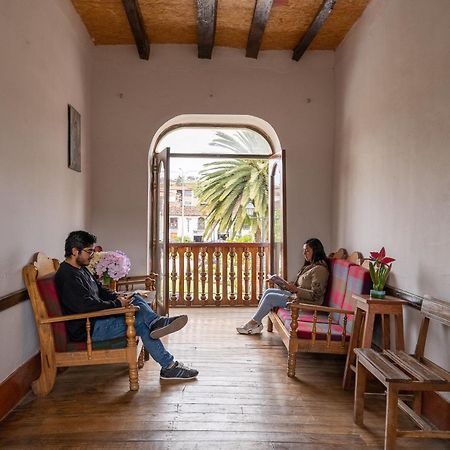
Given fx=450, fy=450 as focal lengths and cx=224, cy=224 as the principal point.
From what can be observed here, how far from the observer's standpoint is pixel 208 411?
117 inches

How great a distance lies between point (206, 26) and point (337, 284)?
2.96 metres

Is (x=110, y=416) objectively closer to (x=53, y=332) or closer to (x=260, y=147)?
(x=53, y=332)

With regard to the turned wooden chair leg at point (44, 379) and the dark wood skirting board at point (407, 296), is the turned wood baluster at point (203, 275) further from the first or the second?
the turned wooden chair leg at point (44, 379)

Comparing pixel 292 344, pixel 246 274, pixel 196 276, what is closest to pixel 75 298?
pixel 292 344

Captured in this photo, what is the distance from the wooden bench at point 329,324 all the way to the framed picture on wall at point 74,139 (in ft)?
8.39

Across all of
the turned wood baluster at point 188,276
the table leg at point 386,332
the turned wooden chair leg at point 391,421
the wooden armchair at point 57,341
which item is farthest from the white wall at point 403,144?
the turned wood baluster at point 188,276

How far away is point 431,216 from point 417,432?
1.35 m

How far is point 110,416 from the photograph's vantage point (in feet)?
9.45

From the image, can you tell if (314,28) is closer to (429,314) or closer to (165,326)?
(429,314)

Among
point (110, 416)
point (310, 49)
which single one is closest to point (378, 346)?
point (110, 416)

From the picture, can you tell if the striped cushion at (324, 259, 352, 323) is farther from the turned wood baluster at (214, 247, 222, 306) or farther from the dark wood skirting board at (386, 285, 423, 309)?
the turned wood baluster at (214, 247, 222, 306)

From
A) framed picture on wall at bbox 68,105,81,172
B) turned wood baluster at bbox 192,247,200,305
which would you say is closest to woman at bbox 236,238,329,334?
turned wood baluster at bbox 192,247,200,305

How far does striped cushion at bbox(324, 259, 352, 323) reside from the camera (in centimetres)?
409

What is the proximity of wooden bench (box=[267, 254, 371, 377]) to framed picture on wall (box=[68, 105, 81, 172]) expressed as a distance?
2558mm
